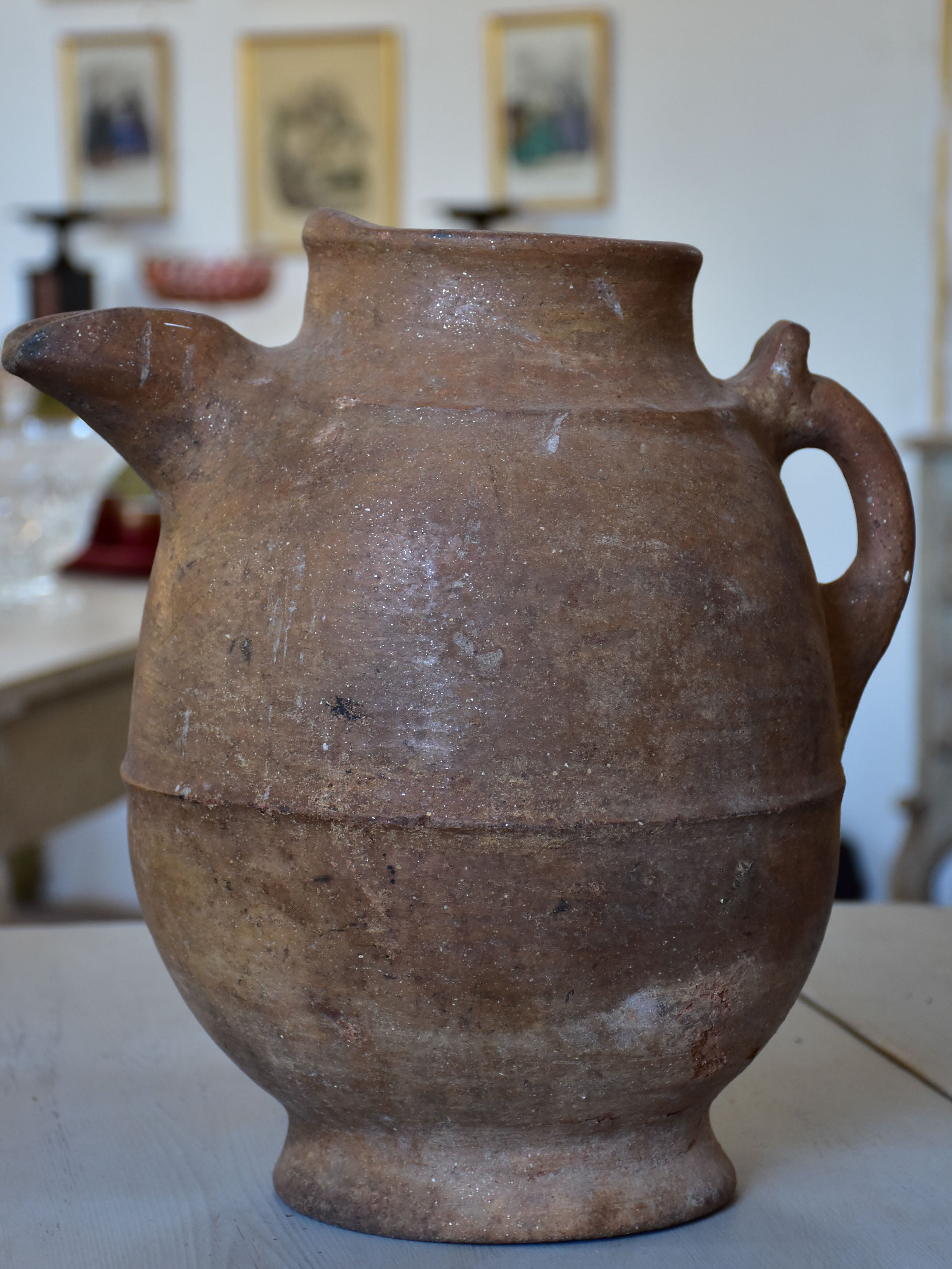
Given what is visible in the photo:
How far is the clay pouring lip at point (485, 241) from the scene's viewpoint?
2.44 feet

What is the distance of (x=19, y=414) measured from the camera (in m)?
2.36

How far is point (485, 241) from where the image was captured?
0.74m

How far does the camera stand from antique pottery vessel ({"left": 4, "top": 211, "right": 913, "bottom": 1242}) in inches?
26.9

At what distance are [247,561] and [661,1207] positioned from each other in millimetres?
378

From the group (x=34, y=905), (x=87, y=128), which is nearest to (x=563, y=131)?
(x=87, y=128)

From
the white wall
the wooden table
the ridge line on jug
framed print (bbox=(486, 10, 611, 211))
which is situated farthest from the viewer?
framed print (bbox=(486, 10, 611, 211))

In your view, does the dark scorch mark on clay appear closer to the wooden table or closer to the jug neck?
the jug neck

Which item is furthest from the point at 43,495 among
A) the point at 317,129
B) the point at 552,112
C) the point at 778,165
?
the point at 778,165

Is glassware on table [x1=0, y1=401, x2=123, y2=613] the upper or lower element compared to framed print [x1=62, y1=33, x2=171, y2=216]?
lower

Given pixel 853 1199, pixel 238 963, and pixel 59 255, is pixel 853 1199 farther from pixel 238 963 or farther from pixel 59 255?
pixel 59 255

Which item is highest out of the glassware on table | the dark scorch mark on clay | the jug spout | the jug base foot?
the jug spout

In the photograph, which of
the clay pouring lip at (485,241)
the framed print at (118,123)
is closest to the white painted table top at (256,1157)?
the clay pouring lip at (485,241)

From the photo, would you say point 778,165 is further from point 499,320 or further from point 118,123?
point 499,320

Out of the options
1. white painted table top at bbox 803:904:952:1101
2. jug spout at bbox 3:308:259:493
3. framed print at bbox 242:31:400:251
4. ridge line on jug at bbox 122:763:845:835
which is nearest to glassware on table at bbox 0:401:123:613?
framed print at bbox 242:31:400:251
